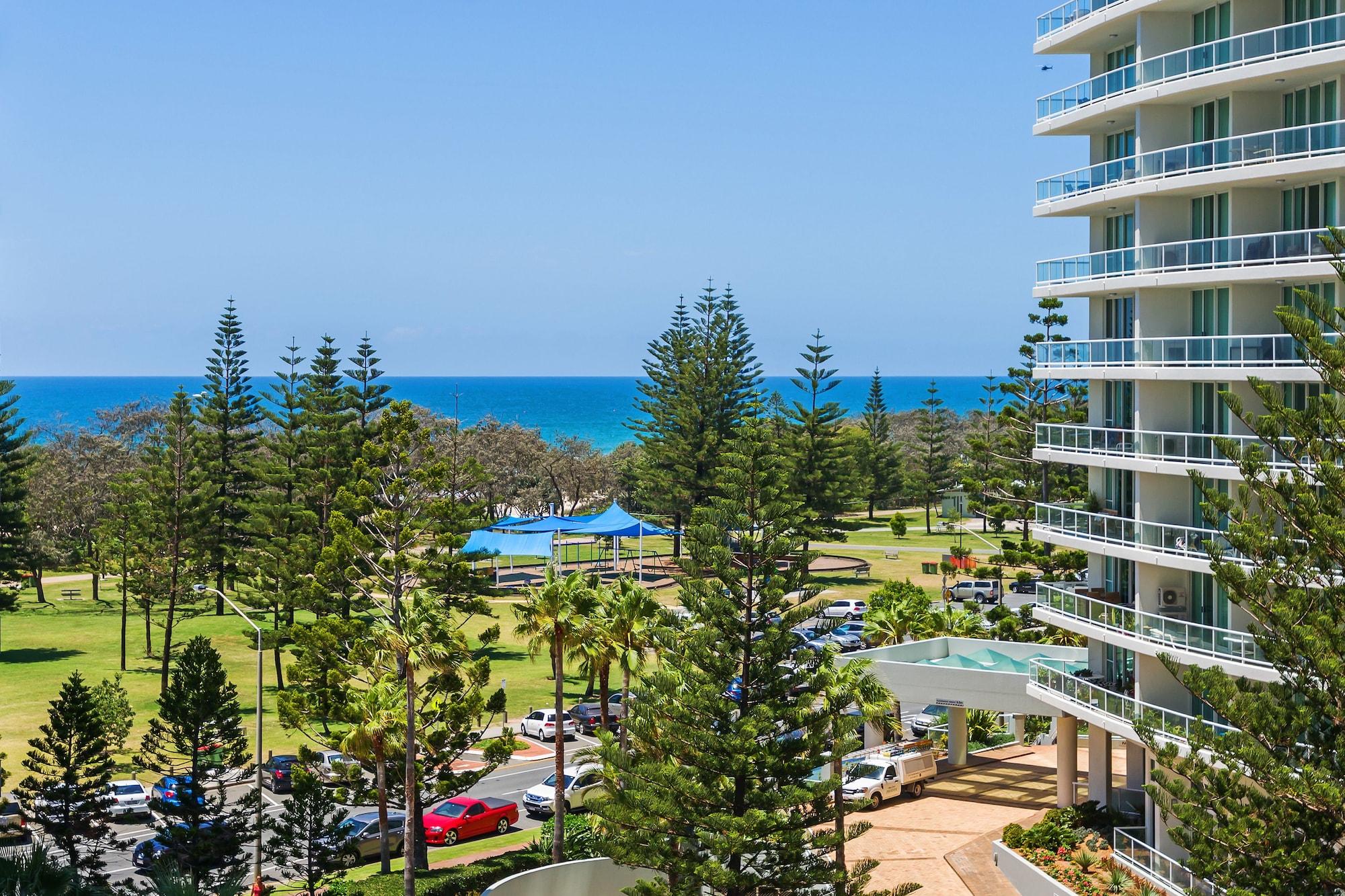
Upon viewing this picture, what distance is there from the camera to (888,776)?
1174 inches

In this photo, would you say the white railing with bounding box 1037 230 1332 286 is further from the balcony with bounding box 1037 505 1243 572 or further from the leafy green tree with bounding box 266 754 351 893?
the leafy green tree with bounding box 266 754 351 893

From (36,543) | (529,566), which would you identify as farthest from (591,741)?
(36,543)

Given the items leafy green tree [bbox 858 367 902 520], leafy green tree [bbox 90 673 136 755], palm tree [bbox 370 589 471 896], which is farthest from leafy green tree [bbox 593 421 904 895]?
leafy green tree [bbox 858 367 902 520]

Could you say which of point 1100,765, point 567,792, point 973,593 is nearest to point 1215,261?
point 1100,765

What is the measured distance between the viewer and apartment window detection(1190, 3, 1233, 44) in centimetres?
2358

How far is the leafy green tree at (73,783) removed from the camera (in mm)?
28125

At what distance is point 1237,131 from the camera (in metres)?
23.6

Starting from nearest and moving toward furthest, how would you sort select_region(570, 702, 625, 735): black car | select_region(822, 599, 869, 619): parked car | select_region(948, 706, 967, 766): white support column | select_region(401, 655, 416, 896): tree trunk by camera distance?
select_region(401, 655, 416, 896): tree trunk → select_region(948, 706, 967, 766): white support column → select_region(570, 702, 625, 735): black car → select_region(822, 599, 869, 619): parked car

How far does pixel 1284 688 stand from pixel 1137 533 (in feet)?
18.5

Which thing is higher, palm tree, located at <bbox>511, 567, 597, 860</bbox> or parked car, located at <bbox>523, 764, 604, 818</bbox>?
palm tree, located at <bbox>511, 567, 597, 860</bbox>

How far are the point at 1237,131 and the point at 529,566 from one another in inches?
1896

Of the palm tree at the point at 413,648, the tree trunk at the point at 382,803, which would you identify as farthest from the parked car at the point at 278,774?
the palm tree at the point at 413,648

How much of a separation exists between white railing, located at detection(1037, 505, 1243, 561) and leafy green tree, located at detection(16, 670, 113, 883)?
831 inches

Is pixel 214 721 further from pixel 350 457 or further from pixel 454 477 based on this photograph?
pixel 454 477
